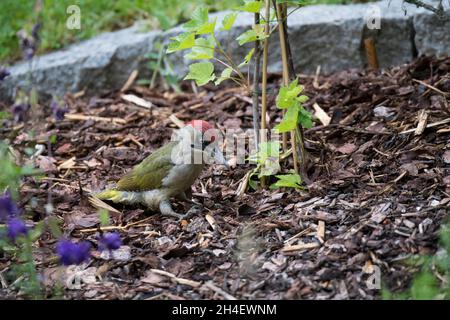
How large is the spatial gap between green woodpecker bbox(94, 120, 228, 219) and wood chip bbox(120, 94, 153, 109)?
1.72 metres

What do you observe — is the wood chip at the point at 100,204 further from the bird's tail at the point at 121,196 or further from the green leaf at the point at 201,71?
the green leaf at the point at 201,71

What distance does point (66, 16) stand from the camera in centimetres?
779

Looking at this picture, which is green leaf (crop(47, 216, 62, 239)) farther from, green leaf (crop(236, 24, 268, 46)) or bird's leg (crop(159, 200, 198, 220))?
green leaf (crop(236, 24, 268, 46))

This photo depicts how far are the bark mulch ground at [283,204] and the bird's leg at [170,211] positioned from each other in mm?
66

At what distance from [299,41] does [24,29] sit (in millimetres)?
2973

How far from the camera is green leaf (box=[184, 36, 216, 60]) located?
449cm

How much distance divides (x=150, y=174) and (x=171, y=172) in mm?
190

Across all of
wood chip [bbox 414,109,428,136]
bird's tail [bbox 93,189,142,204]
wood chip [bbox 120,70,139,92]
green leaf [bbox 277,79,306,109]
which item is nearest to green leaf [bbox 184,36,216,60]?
green leaf [bbox 277,79,306,109]

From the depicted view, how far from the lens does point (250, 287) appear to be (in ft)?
12.3

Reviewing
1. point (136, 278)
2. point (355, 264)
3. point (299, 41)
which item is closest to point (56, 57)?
point (299, 41)

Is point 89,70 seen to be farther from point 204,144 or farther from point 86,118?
point 204,144

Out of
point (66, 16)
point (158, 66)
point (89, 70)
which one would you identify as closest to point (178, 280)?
point (158, 66)

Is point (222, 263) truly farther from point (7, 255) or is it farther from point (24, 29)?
point (24, 29)

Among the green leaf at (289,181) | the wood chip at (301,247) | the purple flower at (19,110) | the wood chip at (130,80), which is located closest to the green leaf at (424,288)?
the wood chip at (301,247)
